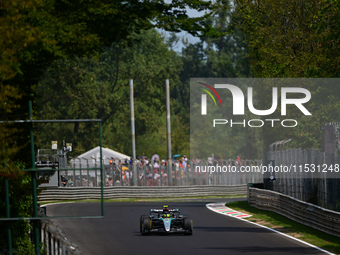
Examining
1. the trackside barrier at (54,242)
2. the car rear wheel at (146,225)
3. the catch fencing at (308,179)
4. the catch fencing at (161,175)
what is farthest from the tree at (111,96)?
the trackside barrier at (54,242)

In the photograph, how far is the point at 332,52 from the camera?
106ft

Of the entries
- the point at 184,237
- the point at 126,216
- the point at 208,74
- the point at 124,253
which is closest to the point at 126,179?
the point at 126,216

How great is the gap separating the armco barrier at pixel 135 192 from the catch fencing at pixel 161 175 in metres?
0.62

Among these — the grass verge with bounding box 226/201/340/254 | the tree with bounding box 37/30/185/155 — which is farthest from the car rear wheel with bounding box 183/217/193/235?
the tree with bounding box 37/30/185/155

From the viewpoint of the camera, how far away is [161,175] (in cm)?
4397

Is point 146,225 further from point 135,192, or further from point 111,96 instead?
point 111,96

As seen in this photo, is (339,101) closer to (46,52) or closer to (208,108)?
(46,52)

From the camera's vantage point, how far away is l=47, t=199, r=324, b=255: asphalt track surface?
18109 millimetres

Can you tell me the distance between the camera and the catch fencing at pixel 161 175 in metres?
43.0

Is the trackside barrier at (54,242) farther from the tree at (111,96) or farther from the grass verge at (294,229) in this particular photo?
the tree at (111,96)

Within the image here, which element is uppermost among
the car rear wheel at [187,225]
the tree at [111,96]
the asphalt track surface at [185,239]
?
the tree at [111,96]

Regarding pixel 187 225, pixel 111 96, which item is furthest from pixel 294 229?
pixel 111 96

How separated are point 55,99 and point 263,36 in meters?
38.4

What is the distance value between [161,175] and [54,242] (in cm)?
3102
